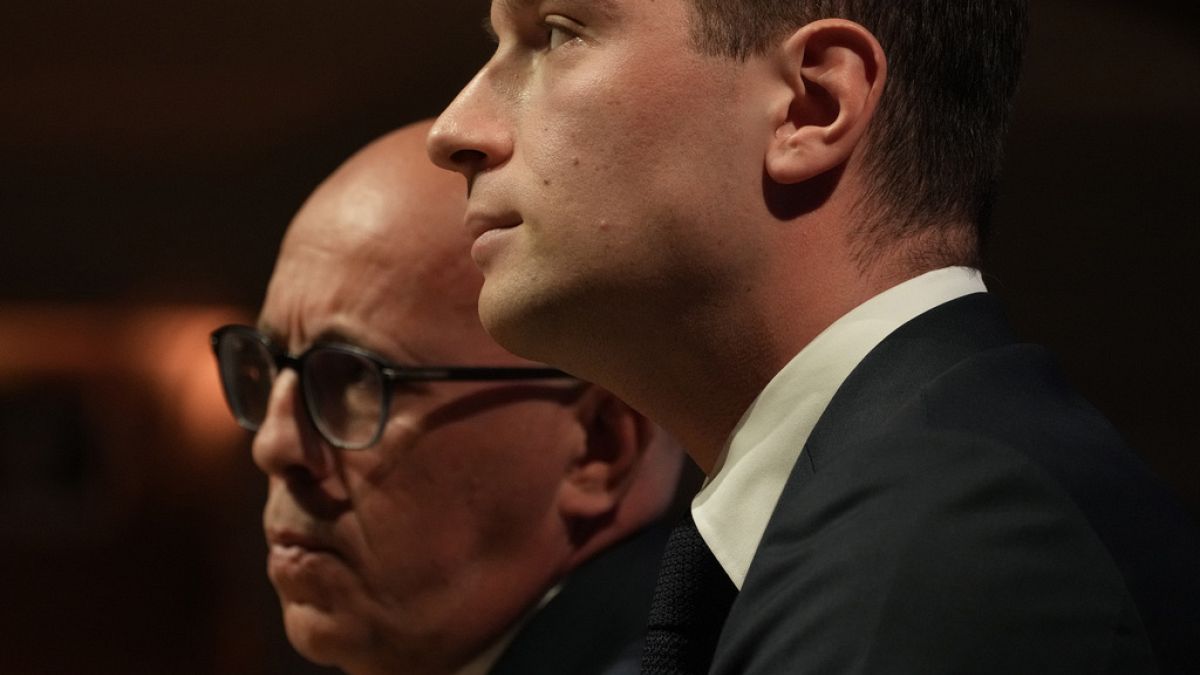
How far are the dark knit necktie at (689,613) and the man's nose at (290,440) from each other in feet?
2.00

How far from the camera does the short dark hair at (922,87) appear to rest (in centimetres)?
97

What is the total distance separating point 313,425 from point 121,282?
99 centimetres

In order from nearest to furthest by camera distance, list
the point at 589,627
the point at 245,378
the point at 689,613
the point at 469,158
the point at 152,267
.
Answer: the point at 689,613 → the point at 469,158 → the point at 589,627 → the point at 245,378 → the point at 152,267

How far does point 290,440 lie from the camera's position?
1473 mm

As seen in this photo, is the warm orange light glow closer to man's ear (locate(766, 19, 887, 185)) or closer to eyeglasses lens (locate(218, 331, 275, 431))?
eyeglasses lens (locate(218, 331, 275, 431))

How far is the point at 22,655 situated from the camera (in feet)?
7.47

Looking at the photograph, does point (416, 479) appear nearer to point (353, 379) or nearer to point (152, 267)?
point (353, 379)

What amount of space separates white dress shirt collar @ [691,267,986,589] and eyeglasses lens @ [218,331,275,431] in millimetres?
780

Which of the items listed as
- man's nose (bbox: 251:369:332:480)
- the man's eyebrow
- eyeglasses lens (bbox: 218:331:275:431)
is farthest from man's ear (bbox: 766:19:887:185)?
eyeglasses lens (bbox: 218:331:275:431)

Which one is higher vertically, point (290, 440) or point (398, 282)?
point (398, 282)

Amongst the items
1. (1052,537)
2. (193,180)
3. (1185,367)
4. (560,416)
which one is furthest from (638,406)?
(193,180)

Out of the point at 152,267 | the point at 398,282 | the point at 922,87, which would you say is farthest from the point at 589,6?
the point at 152,267

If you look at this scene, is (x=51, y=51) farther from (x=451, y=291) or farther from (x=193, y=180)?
(x=451, y=291)

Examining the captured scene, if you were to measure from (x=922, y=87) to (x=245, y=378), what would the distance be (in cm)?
89
